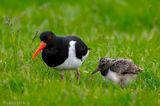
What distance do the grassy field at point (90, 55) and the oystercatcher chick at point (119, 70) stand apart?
12cm

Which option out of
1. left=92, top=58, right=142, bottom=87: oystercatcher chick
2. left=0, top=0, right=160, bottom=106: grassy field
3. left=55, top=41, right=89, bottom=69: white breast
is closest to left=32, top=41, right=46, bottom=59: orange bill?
left=0, top=0, right=160, bottom=106: grassy field

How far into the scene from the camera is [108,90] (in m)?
8.91

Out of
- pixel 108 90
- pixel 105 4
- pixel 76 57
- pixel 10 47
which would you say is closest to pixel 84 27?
pixel 105 4

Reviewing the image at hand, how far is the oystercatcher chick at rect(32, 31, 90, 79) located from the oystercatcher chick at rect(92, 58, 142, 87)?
0.38 m

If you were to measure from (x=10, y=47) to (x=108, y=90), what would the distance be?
3.86 meters

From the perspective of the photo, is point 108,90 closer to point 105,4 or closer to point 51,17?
point 51,17

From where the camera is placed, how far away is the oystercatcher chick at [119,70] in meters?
9.88

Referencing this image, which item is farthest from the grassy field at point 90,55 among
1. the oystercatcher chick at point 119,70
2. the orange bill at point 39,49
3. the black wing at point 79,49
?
the black wing at point 79,49

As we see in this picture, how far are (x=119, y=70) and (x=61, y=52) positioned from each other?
96cm

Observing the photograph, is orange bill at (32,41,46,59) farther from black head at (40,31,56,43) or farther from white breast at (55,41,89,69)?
white breast at (55,41,89,69)

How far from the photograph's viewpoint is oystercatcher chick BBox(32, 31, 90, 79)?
1009 cm

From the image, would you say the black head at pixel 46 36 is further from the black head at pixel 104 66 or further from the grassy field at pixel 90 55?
the black head at pixel 104 66

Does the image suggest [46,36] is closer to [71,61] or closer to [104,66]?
[71,61]

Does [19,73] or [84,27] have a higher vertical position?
[84,27]
